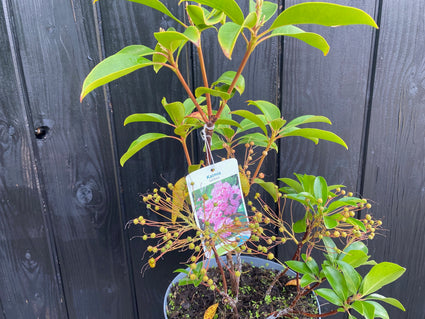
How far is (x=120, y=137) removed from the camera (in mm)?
841

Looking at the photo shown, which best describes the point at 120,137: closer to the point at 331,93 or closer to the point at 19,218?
the point at 19,218

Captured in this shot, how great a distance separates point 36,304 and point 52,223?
300mm

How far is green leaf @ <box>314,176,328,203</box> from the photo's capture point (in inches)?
20.8

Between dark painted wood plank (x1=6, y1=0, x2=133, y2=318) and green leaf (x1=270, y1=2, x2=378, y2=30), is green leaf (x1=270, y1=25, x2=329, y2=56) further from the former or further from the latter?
dark painted wood plank (x1=6, y1=0, x2=133, y2=318)

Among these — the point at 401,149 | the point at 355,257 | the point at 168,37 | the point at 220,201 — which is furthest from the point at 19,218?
the point at 401,149

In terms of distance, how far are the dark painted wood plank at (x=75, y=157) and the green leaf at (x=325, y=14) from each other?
578 mm

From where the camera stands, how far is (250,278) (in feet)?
2.29

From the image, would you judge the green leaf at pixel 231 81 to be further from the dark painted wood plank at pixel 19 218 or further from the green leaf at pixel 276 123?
the dark painted wood plank at pixel 19 218

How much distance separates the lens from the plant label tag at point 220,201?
524 millimetres

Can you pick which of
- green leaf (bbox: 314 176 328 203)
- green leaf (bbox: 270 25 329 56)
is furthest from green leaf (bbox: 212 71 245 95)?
green leaf (bbox: 314 176 328 203)

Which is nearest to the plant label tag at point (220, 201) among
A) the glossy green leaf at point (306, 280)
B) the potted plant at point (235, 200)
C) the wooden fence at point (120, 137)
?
the potted plant at point (235, 200)

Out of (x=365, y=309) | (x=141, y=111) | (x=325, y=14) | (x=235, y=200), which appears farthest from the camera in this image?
(x=141, y=111)

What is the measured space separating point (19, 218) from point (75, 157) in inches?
9.9

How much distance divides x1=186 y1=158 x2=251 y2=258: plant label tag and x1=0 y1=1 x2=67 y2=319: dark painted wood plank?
1.86ft
